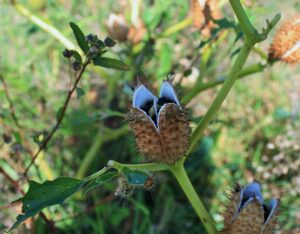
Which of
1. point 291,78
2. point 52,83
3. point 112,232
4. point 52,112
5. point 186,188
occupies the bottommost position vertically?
point 186,188

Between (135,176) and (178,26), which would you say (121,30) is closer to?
(178,26)

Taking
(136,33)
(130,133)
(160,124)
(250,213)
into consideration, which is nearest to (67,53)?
(160,124)

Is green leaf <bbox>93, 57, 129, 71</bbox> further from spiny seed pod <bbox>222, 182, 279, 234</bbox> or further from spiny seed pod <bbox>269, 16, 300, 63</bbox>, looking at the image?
spiny seed pod <bbox>269, 16, 300, 63</bbox>

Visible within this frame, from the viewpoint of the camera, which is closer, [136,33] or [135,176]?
[135,176]

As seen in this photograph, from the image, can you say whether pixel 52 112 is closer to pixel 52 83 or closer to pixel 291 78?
pixel 52 83

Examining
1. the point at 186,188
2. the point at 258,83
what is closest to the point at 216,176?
the point at 258,83

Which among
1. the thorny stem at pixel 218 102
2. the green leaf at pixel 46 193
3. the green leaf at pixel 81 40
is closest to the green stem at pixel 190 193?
the thorny stem at pixel 218 102

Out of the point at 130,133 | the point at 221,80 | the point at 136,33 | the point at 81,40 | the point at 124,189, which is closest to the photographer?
the point at 124,189
